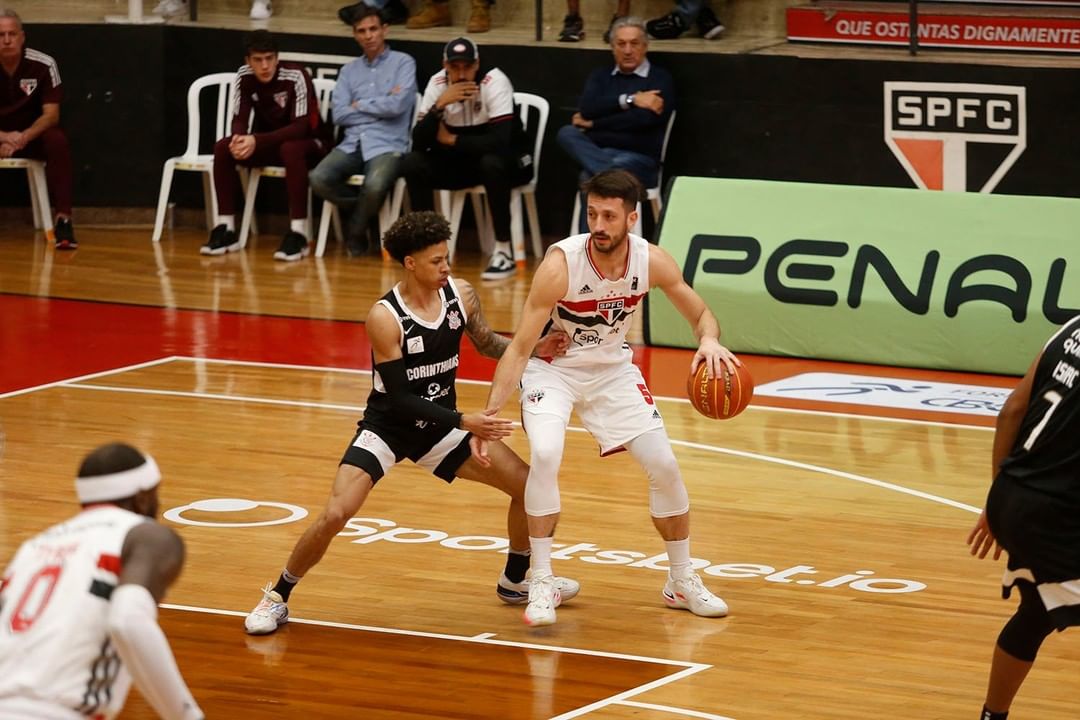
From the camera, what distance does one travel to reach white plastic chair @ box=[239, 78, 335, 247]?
1641 centimetres

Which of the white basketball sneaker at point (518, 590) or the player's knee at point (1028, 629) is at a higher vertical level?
the player's knee at point (1028, 629)

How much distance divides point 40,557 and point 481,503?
5091 millimetres

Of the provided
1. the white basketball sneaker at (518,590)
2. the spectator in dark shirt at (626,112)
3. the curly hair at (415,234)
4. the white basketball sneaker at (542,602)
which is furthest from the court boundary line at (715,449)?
the spectator in dark shirt at (626,112)

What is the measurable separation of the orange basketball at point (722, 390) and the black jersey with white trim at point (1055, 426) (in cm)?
199

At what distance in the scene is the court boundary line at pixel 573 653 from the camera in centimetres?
633

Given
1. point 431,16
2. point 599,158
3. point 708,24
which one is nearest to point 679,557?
point 599,158

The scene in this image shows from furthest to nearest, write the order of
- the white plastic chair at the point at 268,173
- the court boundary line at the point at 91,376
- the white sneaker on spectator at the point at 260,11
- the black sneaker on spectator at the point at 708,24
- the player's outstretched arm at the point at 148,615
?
the white sneaker on spectator at the point at 260,11 → the white plastic chair at the point at 268,173 → the black sneaker on spectator at the point at 708,24 → the court boundary line at the point at 91,376 → the player's outstretched arm at the point at 148,615

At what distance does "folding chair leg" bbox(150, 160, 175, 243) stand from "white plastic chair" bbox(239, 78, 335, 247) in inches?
28.1

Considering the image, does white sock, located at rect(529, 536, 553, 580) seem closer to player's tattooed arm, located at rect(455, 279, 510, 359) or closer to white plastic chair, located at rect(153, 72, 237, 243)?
player's tattooed arm, located at rect(455, 279, 510, 359)

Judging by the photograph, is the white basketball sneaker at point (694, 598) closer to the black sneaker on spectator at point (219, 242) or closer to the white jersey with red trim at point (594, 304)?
the white jersey with red trim at point (594, 304)

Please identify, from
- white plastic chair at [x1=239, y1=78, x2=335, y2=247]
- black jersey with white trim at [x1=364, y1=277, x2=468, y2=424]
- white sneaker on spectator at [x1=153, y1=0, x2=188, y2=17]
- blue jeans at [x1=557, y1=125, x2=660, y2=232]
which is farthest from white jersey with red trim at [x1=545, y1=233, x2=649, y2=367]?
white sneaker on spectator at [x1=153, y1=0, x2=188, y2=17]

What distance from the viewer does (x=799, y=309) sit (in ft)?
41.0

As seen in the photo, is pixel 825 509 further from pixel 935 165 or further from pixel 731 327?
pixel 935 165

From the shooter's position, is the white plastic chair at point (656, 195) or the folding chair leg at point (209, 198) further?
the folding chair leg at point (209, 198)
